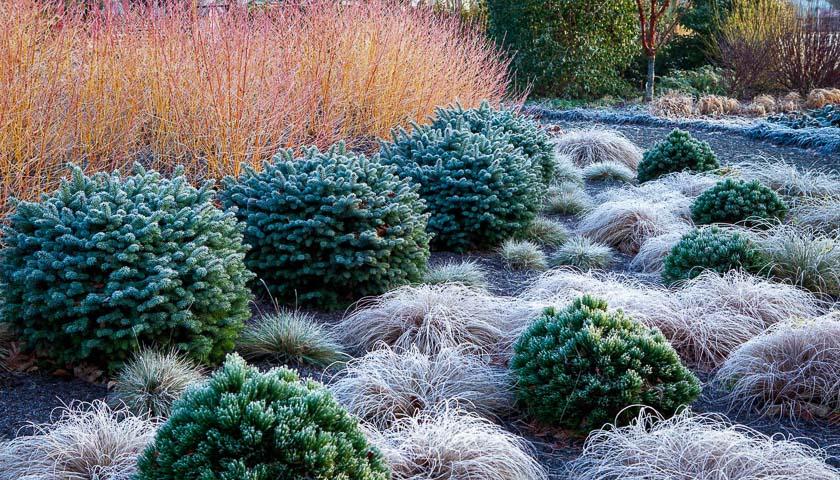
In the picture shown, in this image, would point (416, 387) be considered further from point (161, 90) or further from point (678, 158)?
point (678, 158)

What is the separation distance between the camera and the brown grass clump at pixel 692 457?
2740mm

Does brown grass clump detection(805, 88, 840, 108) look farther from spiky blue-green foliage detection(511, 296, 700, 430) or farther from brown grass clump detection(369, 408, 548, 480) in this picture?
brown grass clump detection(369, 408, 548, 480)

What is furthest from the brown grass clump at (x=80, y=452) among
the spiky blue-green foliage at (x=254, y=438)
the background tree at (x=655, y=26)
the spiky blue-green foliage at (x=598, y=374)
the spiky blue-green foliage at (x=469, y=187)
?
the background tree at (x=655, y=26)

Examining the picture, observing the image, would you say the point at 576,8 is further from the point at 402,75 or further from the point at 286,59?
the point at 286,59

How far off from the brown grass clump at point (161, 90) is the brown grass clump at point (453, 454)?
128 inches

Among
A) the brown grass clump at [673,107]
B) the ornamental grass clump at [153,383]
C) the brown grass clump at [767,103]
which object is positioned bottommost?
the brown grass clump at [767,103]

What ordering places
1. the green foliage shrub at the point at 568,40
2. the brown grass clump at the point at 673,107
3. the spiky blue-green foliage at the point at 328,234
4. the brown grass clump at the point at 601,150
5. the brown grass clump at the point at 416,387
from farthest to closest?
the green foliage shrub at the point at 568,40 → the brown grass clump at the point at 673,107 → the brown grass clump at the point at 601,150 → the spiky blue-green foliage at the point at 328,234 → the brown grass clump at the point at 416,387

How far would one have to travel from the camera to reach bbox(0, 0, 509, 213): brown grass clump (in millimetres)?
5129

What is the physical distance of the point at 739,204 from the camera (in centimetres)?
634

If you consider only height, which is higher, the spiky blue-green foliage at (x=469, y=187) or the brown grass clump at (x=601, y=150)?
the spiky blue-green foliage at (x=469, y=187)

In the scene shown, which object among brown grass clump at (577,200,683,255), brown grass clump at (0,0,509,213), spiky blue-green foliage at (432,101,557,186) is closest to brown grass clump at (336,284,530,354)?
brown grass clump at (0,0,509,213)

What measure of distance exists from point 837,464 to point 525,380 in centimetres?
126

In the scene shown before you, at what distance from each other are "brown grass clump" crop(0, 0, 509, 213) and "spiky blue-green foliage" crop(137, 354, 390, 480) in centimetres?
327

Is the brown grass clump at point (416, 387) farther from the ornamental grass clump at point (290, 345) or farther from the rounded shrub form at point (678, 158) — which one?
the rounded shrub form at point (678, 158)
